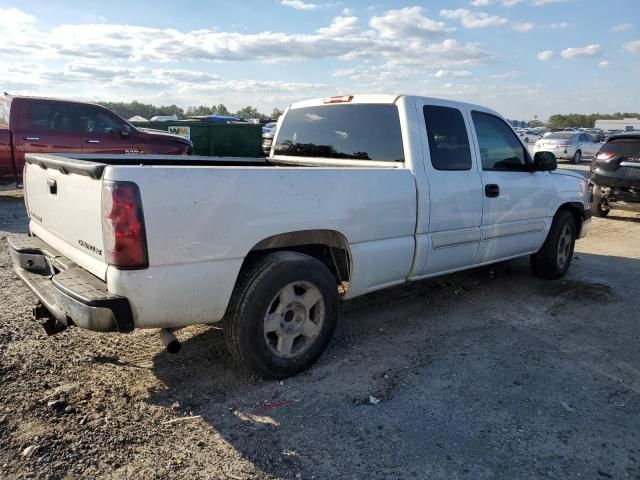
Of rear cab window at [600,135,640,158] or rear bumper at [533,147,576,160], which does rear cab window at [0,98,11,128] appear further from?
rear bumper at [533,147,576,160]

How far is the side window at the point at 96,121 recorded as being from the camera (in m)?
10.4

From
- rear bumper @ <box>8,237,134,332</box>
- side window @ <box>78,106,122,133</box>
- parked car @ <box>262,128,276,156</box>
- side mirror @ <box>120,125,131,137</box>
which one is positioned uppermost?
side window @ <box>78,106,122,133</box>

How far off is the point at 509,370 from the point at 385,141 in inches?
80.7

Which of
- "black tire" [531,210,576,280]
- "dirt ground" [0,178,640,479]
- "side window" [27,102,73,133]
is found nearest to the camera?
"dirt ground" [0,178,640,479]

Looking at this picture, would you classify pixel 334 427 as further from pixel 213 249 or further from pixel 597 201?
pixel 597 201

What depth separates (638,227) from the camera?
10031mm

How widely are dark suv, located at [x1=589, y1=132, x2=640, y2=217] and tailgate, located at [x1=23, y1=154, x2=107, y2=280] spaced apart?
10010mm

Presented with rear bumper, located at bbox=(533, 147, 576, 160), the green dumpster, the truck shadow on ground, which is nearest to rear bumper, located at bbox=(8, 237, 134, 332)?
the truck shadow on ground

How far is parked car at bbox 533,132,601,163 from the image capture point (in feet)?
80.0

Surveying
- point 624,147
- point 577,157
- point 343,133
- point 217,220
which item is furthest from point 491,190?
point 577,157

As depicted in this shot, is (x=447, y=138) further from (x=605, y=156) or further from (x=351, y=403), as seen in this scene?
(x=605, y=156)

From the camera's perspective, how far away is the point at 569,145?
24266mm

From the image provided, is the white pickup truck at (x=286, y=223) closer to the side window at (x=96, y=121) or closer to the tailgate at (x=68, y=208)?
the tailgate at (x=68, y=208)

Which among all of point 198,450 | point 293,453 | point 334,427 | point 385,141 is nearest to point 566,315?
point 385,141
